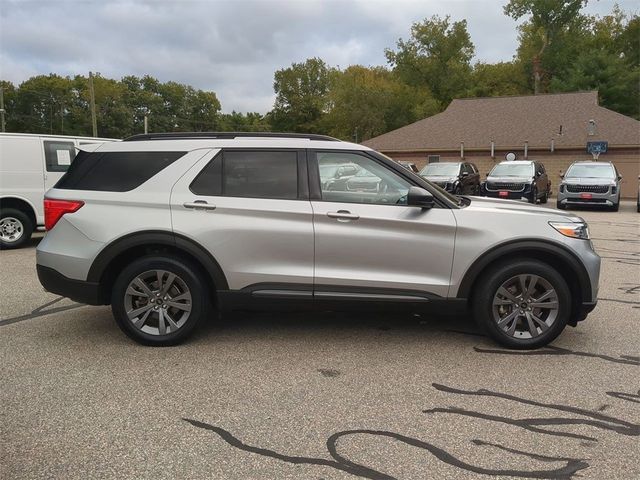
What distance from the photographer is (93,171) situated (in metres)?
4.65

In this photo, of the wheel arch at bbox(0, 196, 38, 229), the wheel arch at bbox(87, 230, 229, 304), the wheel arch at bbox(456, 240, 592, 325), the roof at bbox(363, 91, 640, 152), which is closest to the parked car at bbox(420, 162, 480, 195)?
the roof at bbox(363, 91, 640, 152)

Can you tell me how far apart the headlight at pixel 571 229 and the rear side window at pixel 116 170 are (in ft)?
10.5

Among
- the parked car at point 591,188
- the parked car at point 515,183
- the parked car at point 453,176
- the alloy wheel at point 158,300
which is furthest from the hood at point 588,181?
the alloy wheel at point 158,300

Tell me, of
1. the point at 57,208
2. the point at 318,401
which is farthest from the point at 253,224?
the point at 57,208

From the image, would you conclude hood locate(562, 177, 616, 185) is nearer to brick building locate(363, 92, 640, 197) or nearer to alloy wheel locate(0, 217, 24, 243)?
brick building locate(363, 92, 640, 197)

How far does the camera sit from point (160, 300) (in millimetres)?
4477

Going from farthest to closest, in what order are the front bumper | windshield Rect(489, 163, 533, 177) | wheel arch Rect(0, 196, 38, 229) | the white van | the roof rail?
1. windshield Rect(489, 163, 533, 177)
2. the front bumper
3. wheel arch Rect(0, 196, 38, 229)
4. the white van
5. the roof rail

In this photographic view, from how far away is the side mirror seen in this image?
425cm

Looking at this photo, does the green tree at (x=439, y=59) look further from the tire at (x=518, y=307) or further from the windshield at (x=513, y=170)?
the tire at (x=518, y=307)

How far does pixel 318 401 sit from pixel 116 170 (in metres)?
2.66

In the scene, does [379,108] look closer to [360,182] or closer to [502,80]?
[502,80]

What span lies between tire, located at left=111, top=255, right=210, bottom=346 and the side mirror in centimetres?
185

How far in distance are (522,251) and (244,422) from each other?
263cm

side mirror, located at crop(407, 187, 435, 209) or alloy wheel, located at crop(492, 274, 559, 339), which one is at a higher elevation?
side mirror, located at crop(407, 187, 435, 209)
